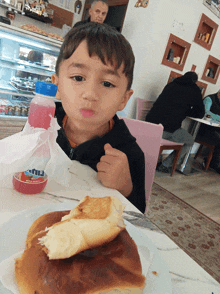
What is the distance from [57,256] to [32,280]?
0.14 feet

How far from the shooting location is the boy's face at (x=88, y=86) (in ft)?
2.04

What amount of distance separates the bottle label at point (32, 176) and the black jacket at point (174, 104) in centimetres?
265

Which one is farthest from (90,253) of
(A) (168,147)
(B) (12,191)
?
(A) (168,147)

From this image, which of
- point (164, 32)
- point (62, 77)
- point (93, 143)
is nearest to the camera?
point (62, 77)

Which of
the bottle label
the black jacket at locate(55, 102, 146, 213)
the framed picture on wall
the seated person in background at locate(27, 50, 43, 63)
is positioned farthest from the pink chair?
the bottle label

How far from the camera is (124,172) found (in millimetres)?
758

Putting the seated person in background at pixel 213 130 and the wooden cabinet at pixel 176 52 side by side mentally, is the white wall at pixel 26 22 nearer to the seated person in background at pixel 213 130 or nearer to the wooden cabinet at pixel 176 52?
the wooden cabinet at pixel 176 52

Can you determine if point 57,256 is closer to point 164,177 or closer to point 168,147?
point 168,147

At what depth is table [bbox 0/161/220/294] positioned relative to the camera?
396 mm

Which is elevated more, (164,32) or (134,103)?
(164,32)

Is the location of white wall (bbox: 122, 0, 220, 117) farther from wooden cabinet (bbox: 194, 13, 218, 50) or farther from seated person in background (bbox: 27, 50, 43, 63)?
seated person in background (bbox: 27, 50, 43, 63)

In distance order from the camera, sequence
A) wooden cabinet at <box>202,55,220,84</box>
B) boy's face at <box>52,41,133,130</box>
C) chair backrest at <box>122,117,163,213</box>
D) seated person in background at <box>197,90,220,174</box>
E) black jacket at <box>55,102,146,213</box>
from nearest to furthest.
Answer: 1. boy's face at <box>52,41,133,130</box>
2. black jacket at <box>55,102,146,213</box>
3. chair backrest at <box>122,117,163,213</box>
4. seated person in background at <box>197,90,220,174</box>
5. wooden cabinet at <box>202,55,220,84</box>

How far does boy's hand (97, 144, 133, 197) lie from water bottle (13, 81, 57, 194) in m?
0.23

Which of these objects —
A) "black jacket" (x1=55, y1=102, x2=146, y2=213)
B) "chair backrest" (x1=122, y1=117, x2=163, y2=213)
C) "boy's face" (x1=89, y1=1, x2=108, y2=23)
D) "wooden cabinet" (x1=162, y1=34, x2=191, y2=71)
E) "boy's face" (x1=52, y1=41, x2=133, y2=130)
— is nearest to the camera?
"boy's face" (x1=52, y1=41, x2=133, y2=130)
